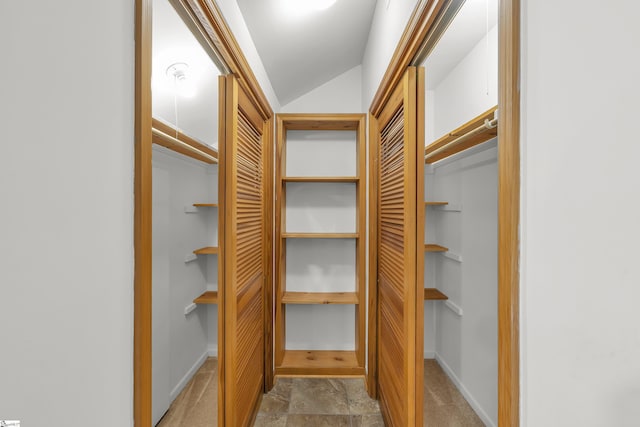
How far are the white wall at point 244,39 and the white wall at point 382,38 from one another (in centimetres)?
76

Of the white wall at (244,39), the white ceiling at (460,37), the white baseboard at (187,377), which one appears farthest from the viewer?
the white wall at (244,39)

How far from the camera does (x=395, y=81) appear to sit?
154 centimetres

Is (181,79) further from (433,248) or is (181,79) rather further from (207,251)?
(433,248)

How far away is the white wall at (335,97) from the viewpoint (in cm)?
264

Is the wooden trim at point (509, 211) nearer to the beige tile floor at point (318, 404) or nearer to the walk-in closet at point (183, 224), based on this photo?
the beige tile floor at point (318, 404)

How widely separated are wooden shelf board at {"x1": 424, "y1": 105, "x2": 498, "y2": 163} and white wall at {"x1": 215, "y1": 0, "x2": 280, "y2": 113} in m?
1.06

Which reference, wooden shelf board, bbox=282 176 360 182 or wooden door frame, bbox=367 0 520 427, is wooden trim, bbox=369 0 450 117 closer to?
wooden door frame, bbox=367 0 520 427

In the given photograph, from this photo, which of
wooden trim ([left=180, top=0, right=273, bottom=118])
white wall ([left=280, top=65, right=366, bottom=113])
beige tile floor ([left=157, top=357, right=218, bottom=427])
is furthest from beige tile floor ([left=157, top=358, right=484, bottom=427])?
white wall ([left=280, top=65, right=366, bottom=113])

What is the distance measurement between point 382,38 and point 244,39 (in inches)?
31.4

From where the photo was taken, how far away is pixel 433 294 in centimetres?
139
